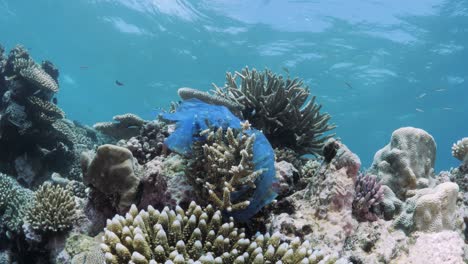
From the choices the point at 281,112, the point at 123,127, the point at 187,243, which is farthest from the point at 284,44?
the point at 187,243

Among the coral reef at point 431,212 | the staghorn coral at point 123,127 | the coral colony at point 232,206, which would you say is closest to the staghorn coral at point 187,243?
the coral colony at point 232,206

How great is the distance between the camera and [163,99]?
54.1m

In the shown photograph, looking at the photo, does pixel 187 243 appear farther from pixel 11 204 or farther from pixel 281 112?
pixel 11 204

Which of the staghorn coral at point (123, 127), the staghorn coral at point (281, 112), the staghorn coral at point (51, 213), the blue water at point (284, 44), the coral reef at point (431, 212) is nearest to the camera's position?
the coral reef at point (431, 212)

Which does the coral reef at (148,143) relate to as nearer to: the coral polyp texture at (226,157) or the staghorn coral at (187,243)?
the coral polyp texture at (226,157)

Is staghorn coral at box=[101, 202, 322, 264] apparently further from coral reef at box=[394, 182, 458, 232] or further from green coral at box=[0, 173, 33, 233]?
green coral at box=[0, 173, 33, 233]

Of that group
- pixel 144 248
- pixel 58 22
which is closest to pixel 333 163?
pixel 144 248

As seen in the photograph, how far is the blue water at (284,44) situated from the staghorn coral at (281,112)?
11.8 meters

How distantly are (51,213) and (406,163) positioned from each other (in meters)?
5.03

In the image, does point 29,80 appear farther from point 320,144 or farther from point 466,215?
point 466,215

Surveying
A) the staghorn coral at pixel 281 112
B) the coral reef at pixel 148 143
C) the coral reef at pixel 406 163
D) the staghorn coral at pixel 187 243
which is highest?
the staghorn coral at pixel 281 112

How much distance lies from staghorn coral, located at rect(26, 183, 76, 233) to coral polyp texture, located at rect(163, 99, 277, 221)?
1.83 m

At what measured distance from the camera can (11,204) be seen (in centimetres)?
580

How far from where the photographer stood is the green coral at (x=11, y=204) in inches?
204
